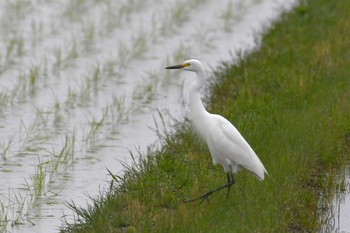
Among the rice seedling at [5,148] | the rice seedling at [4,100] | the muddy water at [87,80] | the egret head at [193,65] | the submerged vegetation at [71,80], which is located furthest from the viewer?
the rice seedling at [4,100]

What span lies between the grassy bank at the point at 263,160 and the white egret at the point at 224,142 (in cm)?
16

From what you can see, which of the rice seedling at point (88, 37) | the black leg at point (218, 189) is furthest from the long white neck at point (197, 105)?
the rice seedling at point (88, 37)

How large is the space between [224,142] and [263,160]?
2.56 feet

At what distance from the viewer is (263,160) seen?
649 cm

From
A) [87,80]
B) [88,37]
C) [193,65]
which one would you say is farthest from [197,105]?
[88,37]

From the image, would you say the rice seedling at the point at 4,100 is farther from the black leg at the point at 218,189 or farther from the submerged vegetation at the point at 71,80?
the black leg at the point at 218,189


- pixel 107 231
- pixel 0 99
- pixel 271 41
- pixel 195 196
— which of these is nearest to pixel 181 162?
pixel 195 196

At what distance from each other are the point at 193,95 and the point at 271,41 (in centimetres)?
525

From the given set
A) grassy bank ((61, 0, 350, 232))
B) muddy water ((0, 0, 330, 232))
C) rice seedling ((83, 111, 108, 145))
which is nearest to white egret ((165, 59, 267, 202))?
grassy bank ((61, 0, 350, 232))

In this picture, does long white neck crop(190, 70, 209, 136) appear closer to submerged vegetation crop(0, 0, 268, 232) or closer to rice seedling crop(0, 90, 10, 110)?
submerged vegetation crop(0, 0, 268, 232)

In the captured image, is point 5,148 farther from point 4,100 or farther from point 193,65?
point 193,65

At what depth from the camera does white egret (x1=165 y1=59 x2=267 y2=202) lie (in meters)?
5.75

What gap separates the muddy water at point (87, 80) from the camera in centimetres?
695

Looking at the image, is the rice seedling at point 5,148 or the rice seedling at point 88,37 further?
the rice seedling at point 88,37
